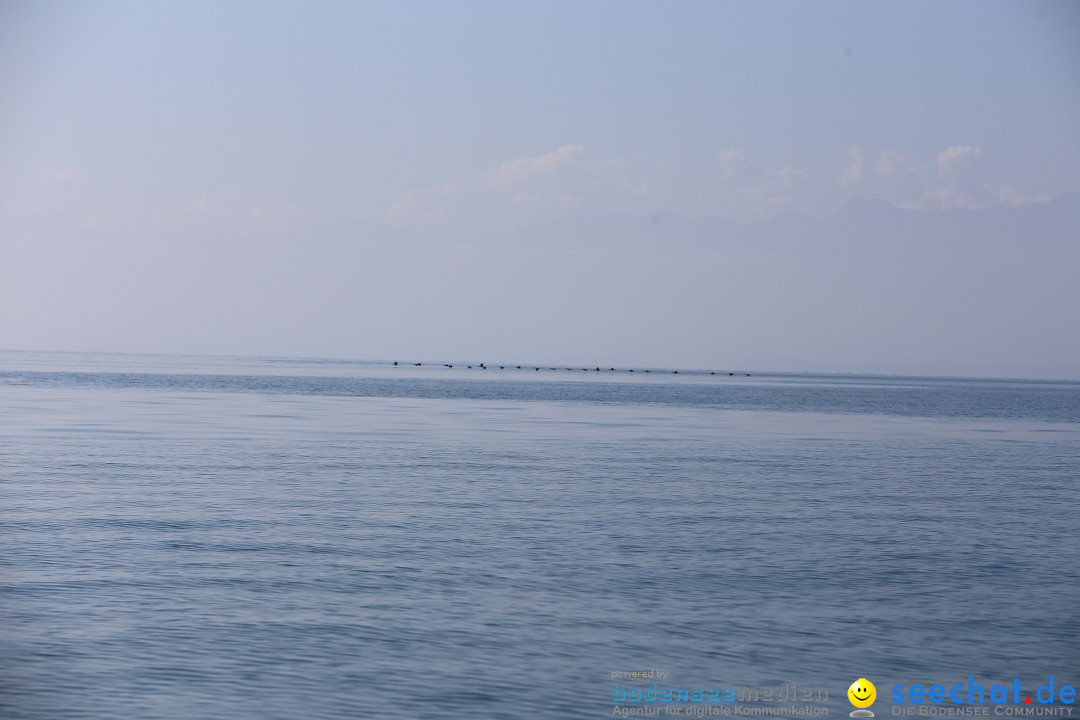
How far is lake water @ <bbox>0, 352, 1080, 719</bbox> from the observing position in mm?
14438

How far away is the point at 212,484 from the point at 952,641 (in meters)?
24.0

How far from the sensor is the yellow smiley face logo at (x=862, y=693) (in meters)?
14.0

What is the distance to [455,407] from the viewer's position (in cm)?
9019

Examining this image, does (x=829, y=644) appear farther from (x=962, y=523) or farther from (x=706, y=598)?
(x=962, y=523)

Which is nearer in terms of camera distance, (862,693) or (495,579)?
(862,693)

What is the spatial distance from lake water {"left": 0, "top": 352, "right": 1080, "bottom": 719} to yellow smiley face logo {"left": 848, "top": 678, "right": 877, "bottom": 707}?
17cm

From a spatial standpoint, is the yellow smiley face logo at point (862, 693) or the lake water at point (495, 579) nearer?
the yellow smiley face logo at point (862, 693)

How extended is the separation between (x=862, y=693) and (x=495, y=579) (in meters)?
7.90

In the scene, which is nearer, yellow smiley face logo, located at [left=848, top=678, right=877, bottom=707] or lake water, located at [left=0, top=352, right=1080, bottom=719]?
yellow smiley face logo, located at [left=848, top=678, right=877, bottom=707]

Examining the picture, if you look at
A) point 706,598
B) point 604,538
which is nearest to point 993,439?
point 604,538

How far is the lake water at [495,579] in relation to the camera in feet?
47.4

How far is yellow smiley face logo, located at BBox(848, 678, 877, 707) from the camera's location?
45.9ft

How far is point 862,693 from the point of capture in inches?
561

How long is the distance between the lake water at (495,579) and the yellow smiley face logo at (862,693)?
0.56 ft
